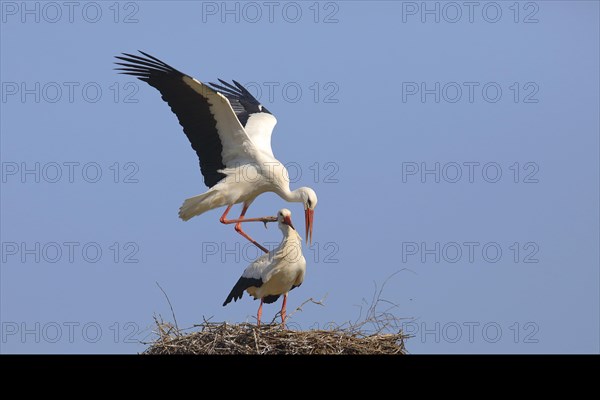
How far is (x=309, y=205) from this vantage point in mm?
9922

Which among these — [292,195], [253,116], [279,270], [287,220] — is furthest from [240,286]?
[253,116]

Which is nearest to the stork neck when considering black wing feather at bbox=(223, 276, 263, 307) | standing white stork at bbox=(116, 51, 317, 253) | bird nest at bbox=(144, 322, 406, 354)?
standing white stork at bbox=(116, 51, 317, 253)

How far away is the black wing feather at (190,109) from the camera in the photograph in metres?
9.82

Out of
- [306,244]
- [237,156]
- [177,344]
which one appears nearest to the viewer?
[177,344]

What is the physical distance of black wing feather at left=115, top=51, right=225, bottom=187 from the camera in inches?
387

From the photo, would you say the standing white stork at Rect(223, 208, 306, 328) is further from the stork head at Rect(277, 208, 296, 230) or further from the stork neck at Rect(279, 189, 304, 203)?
the stork neck at Rect(279, 189, 304, 203)

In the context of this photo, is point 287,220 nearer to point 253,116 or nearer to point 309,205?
point 309,205

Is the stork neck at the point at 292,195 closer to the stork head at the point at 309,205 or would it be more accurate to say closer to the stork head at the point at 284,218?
the stork head at the point at 309,205

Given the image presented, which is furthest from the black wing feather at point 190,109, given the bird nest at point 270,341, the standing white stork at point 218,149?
the bird nest at point 270,341
